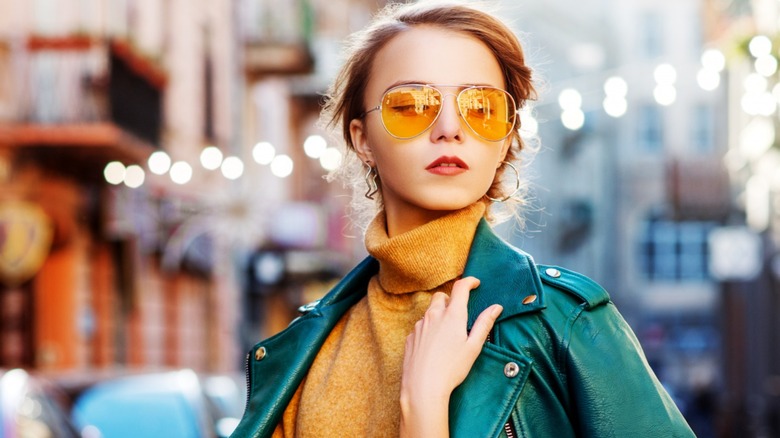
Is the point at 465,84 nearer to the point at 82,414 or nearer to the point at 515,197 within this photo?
the point at 515,197

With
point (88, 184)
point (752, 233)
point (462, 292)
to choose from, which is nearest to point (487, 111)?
point (462, 292)

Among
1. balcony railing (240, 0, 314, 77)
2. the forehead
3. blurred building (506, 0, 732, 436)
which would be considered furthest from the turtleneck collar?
blurred building (506, 0, 732, 436)

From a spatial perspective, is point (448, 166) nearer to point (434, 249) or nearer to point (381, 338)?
point (434, 249)

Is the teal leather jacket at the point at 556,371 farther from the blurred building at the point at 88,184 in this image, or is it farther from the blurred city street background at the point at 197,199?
the blurred building at the point at 88,184

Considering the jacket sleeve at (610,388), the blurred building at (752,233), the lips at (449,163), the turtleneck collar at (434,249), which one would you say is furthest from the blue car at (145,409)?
the jacket sleeve at (610,388)

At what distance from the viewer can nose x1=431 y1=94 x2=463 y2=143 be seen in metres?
2.41

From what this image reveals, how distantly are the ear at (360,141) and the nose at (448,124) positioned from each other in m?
0.28

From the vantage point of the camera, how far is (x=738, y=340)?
23.2 metres

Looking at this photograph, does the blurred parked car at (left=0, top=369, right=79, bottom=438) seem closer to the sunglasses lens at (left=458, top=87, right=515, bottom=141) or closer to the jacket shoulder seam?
the sunglasses lens at (left=458, top=87, right=515, bottom=141)

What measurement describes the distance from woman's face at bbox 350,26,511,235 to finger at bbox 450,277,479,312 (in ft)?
0.58

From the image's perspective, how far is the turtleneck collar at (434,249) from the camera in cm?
246

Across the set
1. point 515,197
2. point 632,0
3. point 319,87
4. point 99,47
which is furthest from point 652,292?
point 515,197

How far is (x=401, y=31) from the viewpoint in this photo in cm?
255

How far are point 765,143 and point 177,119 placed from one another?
1147 cm
